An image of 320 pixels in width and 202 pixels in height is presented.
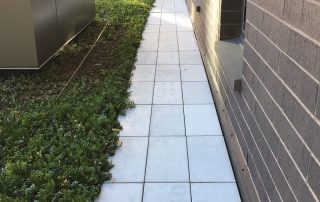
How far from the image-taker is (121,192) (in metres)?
2.62

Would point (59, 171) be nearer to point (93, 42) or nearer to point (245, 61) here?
point (245, 61)

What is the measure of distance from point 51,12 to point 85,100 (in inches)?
62.5

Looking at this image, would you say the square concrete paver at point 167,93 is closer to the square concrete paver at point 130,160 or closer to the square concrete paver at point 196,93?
the square concrete paver at point 196,93

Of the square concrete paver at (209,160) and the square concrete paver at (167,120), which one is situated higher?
the square concrete paver at (167,120)

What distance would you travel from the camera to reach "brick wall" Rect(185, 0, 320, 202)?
1403 mm

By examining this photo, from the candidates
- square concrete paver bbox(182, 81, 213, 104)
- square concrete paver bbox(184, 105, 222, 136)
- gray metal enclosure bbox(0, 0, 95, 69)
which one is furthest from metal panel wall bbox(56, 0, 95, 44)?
square concrete paver bbox(184, 105, 222, 136)

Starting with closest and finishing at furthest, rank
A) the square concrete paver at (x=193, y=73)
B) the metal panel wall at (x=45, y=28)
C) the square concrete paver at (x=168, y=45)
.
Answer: the metal panel wall at (x=45, y=28), the square concrete paver at (x=193, y=73), the square concrete paver at (x=168, y=45)

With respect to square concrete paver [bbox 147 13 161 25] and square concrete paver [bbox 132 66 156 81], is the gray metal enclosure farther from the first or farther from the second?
square concrete paver [bbox 147 13 161 25]

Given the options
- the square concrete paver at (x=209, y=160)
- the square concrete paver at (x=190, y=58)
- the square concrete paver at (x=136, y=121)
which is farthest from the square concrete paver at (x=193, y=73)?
the square concrete paver at (x=209, y=160)

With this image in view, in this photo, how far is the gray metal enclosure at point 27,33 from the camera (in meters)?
4.32

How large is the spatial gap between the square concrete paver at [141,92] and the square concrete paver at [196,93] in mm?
355

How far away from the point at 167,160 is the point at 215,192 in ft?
1.64

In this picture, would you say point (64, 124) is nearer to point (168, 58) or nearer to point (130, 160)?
point (130, 160)

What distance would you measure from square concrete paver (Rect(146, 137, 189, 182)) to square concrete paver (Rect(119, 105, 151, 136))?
0.18 m
